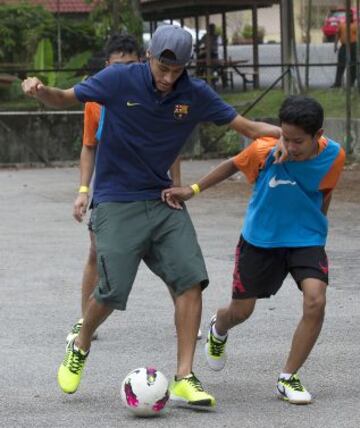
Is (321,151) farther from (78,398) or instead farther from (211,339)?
(78,398)

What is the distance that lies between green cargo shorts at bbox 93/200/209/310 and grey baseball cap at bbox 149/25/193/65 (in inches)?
29.5

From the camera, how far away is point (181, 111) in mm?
6191

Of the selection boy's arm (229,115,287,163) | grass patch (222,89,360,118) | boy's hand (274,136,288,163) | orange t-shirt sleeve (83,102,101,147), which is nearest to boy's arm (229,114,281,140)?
boy's arm (229,115,287,163)

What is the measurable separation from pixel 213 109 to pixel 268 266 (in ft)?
2.71

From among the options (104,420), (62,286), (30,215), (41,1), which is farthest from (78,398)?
(41,1)

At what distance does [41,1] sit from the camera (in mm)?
32969

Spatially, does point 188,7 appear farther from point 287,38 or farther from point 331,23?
point 331,23

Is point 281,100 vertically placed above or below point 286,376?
below

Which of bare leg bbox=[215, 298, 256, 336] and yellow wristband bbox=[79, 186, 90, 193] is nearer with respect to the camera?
bare leg bbox=[215, 298, 256, 336]

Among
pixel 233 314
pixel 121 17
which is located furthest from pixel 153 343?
pixel 121 17

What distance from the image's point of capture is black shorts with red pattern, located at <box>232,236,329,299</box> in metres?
6.25

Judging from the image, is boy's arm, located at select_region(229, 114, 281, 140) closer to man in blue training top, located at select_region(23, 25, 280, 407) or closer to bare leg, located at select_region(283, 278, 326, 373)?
man in blue training top, located at select_region(23, 25, 280, 407)

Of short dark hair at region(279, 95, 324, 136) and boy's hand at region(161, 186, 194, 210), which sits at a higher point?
short dark hair at region(279, 95, 324, 136)

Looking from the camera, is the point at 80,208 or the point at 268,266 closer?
the point at 268,266
